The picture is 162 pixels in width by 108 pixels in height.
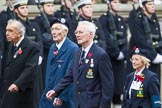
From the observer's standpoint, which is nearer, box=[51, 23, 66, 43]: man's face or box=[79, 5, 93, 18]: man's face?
box=[51, 23, 66, 43]: man's face

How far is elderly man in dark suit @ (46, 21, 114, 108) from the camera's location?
387 inches

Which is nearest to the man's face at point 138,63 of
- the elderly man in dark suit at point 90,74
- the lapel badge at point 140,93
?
the lapel badge at point 140,93

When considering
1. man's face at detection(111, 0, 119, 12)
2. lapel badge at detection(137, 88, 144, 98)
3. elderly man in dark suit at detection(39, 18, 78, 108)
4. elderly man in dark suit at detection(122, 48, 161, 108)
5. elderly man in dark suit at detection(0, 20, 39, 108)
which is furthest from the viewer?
man's face at detection(111, 0, 119, 12)

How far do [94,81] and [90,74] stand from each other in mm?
107

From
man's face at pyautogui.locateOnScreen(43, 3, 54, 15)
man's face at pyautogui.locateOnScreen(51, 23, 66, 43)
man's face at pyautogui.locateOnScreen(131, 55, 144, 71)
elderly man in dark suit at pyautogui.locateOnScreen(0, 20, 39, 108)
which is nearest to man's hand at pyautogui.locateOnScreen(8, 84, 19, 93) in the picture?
elderly man in dark suit at pyautogui.locateOnScreen(0, 20, 39, 108)

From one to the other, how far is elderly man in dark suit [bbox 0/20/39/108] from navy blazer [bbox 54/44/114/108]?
3.21 ft

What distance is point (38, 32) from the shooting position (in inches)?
555

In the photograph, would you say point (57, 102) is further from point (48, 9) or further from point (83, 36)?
point (48, 9)

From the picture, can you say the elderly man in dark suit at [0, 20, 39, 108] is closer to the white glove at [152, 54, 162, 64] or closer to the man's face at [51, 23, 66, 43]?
the man's face at [51, 23, 66, 43]

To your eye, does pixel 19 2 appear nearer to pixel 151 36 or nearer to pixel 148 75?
pixel 151 36

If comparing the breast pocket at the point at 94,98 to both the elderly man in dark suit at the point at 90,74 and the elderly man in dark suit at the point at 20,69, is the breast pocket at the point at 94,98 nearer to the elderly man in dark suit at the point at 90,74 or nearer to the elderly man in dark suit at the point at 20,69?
the elderly man in dark suit at the point at 90,74

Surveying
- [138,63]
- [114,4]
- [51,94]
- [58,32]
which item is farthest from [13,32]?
[114,4]

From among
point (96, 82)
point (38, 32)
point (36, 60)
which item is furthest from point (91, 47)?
point (38, 32)

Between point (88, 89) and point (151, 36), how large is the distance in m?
4.65
